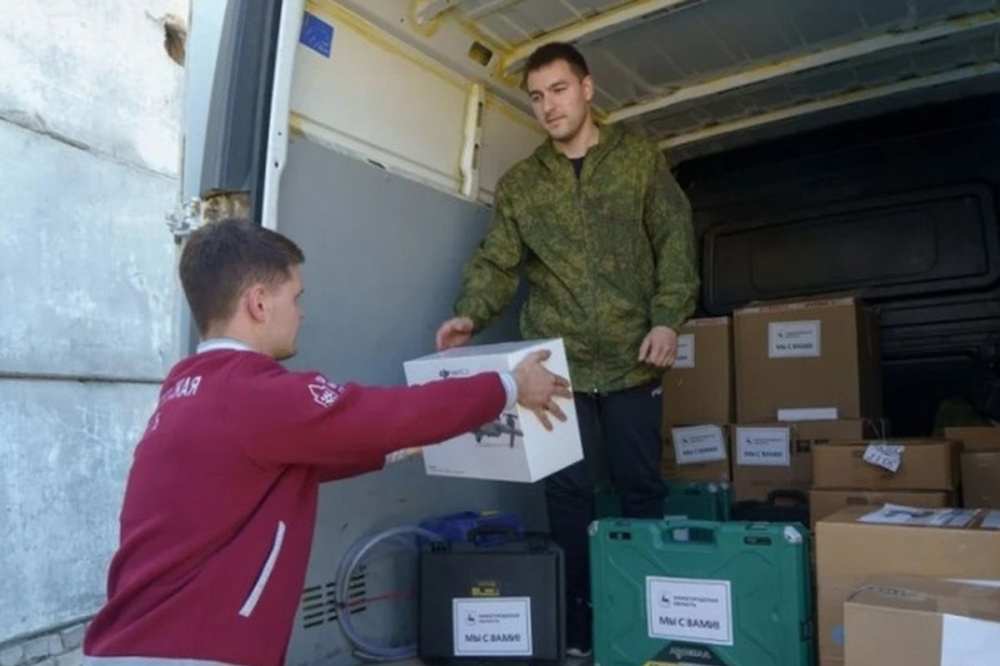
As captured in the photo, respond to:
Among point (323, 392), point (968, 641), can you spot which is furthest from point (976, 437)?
point (323, 392)

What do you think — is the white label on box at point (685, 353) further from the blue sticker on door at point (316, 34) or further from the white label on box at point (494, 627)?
the blue sticker on door at point (316, 34)

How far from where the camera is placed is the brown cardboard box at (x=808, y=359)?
299cm

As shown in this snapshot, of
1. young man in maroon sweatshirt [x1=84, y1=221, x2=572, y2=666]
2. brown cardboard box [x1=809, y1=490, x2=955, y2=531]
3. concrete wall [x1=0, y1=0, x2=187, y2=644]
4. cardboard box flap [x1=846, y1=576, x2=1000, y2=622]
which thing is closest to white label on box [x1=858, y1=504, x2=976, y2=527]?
cardboard box flap [x1=846, y1=576, x2=1000, y2=622]

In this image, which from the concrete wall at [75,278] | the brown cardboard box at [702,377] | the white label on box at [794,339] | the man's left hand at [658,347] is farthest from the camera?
the concrete wall at [75,278]

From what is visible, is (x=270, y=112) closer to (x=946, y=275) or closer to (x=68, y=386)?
(x=946, y=275)

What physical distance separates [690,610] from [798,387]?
1.40 meters

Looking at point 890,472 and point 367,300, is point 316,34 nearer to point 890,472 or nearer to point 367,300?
point 367,300

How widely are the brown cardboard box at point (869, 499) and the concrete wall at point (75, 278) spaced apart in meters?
3.50

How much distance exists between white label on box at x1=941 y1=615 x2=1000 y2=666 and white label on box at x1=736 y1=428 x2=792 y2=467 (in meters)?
1.67

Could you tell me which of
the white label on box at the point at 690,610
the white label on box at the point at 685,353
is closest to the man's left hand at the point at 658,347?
the white label on box at the point at 690,610

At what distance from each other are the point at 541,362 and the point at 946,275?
214 centimetres

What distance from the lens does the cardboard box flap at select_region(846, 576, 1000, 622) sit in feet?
4.50

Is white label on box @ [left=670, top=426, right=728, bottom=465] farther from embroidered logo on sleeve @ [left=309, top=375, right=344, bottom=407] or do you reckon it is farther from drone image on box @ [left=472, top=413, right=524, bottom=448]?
embroidered logo on sleeve @ [left=309, top=375, right=344, bottom=407]

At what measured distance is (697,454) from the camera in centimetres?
314
